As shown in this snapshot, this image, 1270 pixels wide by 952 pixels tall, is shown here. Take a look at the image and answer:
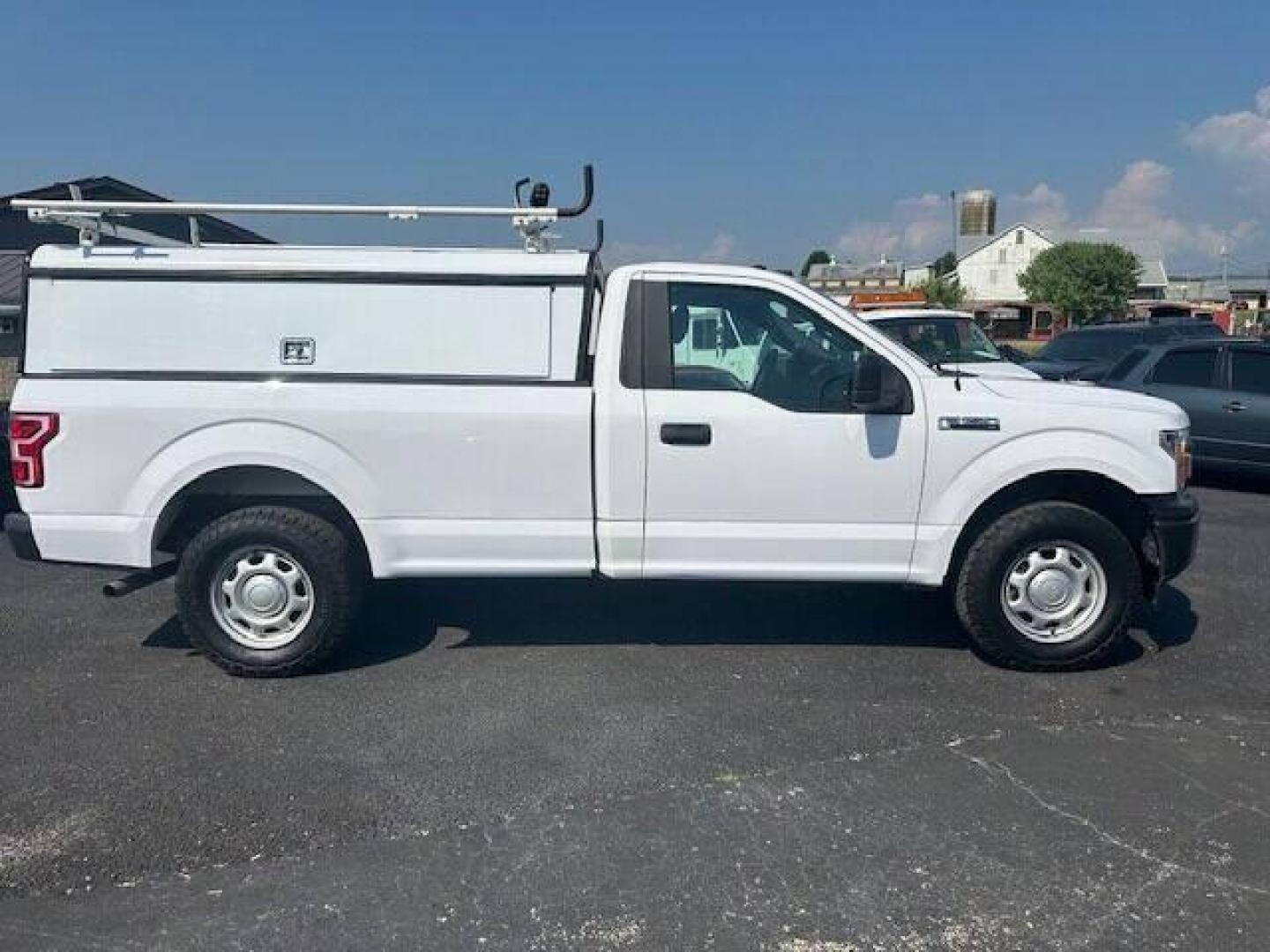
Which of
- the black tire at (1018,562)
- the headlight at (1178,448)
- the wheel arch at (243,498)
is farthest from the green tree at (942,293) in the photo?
the wheel arch at (243,498)

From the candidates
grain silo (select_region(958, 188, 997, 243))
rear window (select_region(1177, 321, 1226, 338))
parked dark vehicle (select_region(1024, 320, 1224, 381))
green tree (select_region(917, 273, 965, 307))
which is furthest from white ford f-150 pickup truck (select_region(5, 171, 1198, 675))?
grain silo (select_region(958, 188, 997, 243))

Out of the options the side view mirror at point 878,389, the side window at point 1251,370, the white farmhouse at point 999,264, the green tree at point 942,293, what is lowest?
the side view mirror at point 878,389

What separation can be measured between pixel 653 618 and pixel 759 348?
1.79m

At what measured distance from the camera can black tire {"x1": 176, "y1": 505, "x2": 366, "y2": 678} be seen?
15.9 ft

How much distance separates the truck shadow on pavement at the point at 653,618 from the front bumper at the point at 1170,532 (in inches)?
23.1

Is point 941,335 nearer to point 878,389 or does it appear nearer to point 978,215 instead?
point 878,389

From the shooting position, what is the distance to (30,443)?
4.73 metres

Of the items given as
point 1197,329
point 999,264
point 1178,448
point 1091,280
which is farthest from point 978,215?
point 1178,448

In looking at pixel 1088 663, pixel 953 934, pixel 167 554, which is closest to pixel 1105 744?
pixel 1088 663

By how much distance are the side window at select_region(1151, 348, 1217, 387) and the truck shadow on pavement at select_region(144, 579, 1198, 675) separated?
480cm

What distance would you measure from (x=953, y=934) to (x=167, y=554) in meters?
4.04

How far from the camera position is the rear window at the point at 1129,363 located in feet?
35.8

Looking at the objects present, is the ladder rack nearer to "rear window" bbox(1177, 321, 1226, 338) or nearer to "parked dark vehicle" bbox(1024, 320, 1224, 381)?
"parked dark vehicle" bbox(1024, 320, 1224, 381)

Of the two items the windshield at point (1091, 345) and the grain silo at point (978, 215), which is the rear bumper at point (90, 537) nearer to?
the windshield at point (1091, 345)
